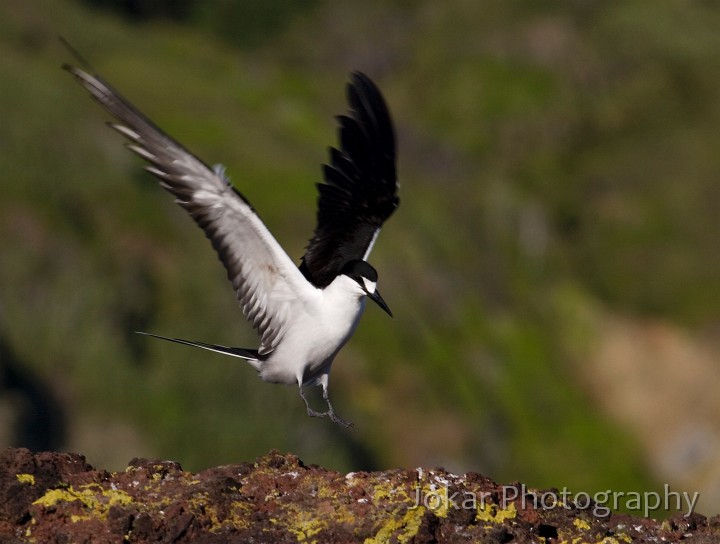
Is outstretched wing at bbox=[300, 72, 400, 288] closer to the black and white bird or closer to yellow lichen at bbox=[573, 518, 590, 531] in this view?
the black and white bird

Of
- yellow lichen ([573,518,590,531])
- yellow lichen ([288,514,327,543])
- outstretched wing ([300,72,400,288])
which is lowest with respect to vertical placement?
yellow lichen ([288,514,327,543])

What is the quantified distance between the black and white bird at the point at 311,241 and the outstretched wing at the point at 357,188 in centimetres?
1

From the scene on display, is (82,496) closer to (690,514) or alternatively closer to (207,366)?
(690,514)

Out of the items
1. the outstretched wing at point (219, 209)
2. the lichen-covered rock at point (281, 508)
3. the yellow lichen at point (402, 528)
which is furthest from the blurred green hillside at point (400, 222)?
the yellow lichen at point (402, 528)

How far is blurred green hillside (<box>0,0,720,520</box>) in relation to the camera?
57812 millimetres

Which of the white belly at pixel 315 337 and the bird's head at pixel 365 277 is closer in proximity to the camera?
the bird's head at pixel 365 277

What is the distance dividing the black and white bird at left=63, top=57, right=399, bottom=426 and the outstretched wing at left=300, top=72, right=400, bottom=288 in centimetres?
1

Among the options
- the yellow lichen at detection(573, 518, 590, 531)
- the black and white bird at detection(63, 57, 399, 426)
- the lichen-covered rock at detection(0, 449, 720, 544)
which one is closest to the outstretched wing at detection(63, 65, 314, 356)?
the black and white bird at detection(63, 57, 399, 426)

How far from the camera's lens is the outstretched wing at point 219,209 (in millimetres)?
17000

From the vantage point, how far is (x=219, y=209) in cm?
1753

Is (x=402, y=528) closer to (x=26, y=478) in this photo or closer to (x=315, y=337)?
(x=26, y=478)

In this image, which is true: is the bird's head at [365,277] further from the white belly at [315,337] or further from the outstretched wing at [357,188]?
the outstretched wing at [357,188]

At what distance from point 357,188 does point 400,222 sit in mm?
55259

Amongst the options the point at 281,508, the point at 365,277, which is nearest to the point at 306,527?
the point at 281,508
